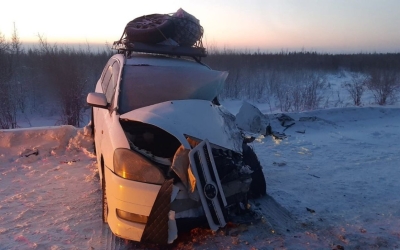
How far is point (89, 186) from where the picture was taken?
479 cm

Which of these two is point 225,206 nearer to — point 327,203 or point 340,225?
point 340,225

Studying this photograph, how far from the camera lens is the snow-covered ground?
3.43 meters

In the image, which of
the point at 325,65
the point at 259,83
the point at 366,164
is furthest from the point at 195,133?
the point at 325,65

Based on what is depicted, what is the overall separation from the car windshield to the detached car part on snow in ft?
0.04

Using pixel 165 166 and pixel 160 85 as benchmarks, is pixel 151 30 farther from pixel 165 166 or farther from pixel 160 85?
pixel 165 166

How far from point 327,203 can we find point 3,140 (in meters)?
5.43

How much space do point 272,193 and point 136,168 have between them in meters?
2.14

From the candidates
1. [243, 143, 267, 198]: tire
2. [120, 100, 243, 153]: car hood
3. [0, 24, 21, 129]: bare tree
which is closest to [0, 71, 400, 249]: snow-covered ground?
[243, 143, 267, 198]: tire

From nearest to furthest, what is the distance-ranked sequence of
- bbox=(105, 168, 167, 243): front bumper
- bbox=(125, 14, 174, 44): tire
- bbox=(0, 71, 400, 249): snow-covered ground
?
bbox=(105, 168, 167, 243): front bumper → bbox=(0, 71, 400, 249): snow-covered ground → bbox=(125, 14, 174, 44): tire

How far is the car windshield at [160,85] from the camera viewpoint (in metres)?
4.11

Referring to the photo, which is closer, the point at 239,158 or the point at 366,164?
the point at 239,158

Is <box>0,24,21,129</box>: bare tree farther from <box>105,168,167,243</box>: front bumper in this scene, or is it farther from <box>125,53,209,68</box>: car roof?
<box>105,168,167,243</box>: front bumper

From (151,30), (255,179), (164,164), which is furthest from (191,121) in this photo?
(151,30)

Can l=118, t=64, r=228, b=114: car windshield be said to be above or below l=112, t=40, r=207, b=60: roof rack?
below
